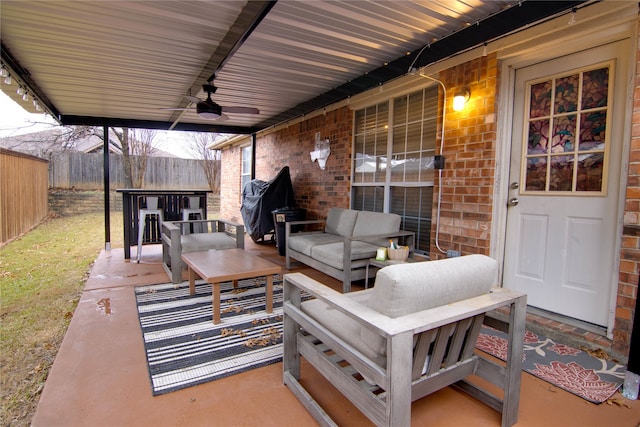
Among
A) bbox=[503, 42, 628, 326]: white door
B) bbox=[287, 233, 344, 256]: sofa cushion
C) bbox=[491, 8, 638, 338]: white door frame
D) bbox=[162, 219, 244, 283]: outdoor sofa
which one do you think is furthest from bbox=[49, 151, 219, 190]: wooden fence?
bbox=[503, 42, 628, 326]: white door

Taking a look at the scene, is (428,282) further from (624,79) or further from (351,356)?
(624,79)

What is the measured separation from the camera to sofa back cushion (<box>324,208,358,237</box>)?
467 cm

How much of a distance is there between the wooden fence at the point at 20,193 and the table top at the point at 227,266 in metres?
4.99

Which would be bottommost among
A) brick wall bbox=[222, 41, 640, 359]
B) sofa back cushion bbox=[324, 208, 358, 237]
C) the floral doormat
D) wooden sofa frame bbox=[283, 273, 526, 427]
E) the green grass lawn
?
the green grass lawn

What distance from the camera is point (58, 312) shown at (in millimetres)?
3303

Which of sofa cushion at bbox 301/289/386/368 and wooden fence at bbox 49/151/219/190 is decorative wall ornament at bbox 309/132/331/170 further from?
wooden fence at bbox 49/151/219/190

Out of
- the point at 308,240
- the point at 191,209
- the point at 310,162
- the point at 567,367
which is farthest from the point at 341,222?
the point at 567,367

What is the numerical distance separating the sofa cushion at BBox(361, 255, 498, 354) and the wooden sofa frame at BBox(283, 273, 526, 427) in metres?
0.04

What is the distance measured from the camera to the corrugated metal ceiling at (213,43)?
2.70 meters

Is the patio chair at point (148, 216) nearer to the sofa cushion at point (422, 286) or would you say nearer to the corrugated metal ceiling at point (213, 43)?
the corrugated metal ceiling at point (213, 43)

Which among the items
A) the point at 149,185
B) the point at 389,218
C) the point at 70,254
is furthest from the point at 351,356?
the point at 149,185

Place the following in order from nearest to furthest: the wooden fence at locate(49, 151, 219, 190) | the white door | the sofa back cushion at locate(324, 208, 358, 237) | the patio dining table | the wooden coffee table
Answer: the white door < the wooden coffee table < the sofa back cushion at locate(324, 208, 358, 237) < the patio dining table < the wooden fence at locate(49, 151, 219, 190)

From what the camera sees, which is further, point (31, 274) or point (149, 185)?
point (149, 185)

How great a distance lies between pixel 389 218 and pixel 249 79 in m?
2.63
